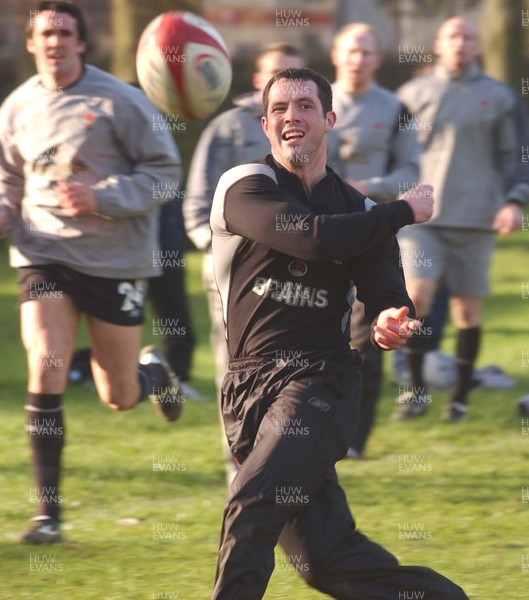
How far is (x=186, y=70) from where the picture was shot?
7.28 meters

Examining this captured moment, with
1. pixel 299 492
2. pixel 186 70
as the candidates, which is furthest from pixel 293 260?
pixel 186 70

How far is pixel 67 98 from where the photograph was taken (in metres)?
6.75

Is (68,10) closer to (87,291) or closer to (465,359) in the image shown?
(87,291)

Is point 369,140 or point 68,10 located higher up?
point 68,10

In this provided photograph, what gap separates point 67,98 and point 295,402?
2.68m

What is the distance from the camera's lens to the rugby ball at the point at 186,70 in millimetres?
7293

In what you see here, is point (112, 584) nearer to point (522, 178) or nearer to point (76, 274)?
point (76, 274)

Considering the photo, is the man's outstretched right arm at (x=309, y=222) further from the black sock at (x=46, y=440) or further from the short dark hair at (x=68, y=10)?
the short dark hair at (x=68, y=10)

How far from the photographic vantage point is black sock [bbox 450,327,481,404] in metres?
9.57

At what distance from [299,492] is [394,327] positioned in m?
0.60

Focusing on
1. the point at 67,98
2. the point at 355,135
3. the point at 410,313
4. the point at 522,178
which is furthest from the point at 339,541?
the point at 522,178

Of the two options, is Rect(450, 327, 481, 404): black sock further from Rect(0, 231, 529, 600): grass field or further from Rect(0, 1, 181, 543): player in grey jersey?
Rect(0, 1, 181, 543): player in grey jersey

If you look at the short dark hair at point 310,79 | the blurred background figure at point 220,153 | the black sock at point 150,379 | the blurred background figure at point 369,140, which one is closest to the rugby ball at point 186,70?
the blurred background figure at point 220,153

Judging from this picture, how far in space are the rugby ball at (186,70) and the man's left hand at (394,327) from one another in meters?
3.03
